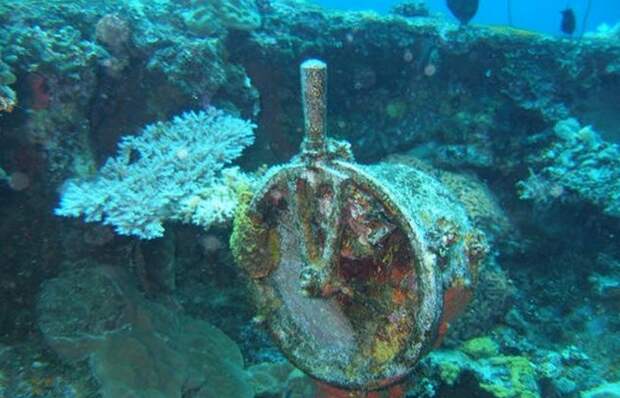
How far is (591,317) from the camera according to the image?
19.0ft

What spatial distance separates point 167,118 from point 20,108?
139 cm

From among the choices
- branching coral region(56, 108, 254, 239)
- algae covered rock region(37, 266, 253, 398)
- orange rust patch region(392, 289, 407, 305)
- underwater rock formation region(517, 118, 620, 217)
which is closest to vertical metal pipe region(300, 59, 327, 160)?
orange rust patch region(392, 289, 407, 305)

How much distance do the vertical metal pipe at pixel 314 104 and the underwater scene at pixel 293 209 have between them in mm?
15

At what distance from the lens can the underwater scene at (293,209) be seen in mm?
3215

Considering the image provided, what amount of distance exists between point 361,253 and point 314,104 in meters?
1.04

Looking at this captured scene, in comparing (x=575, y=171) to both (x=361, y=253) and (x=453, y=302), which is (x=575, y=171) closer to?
(x=453, y=302)

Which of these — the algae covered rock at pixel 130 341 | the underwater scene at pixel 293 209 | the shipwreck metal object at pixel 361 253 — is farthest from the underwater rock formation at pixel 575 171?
the algae covered rock at pixel 130 341

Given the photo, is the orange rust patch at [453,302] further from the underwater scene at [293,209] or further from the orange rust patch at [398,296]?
the orange rust patch at [398,296]

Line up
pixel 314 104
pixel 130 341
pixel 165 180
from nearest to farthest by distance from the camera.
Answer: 1. pixel 314 104
2. pixel 130 341
3. pixel 165 180

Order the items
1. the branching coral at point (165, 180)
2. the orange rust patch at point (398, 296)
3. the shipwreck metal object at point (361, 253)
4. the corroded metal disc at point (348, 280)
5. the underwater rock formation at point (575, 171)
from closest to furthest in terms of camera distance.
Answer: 1. the shipwreck metal object at point (361, 253)
2. the corroded metal disc at point (348, 280)
3. the orange rust patch at point (398, 296)
4. the branching coral at point (165, 180)
5. the underwater rock formation at point (575, 171)

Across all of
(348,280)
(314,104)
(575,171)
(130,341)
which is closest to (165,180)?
(130,341)

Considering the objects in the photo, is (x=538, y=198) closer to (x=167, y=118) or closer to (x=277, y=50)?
(x=277, y=50)

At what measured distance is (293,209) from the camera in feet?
10.9

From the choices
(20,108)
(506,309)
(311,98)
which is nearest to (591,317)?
(506,309)
